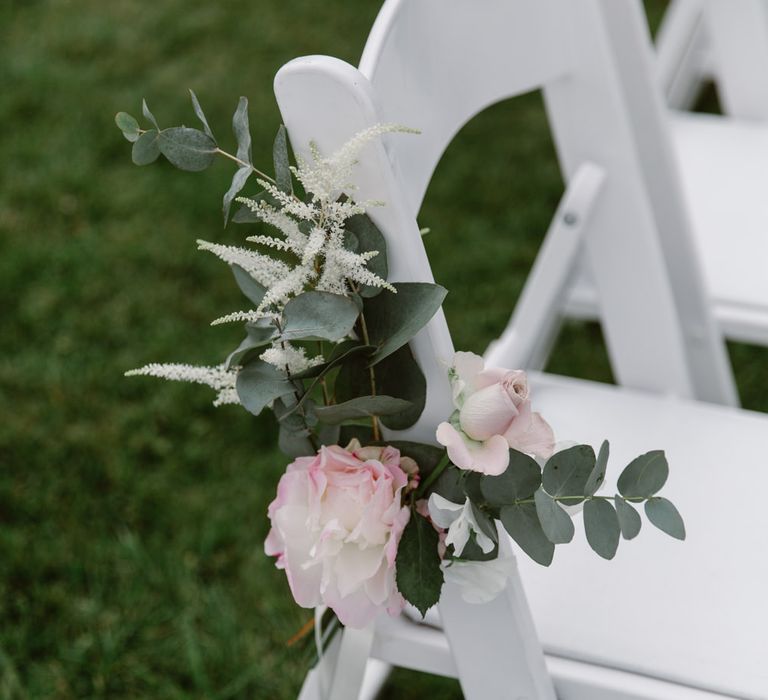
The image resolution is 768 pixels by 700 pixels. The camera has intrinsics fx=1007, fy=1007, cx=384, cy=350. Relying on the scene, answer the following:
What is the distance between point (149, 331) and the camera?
1949mm

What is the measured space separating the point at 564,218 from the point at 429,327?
1.42 ft

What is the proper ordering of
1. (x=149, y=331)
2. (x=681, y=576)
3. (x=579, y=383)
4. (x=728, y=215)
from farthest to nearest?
(x=149, y=331)
(x=728, y=215)
(x=579, y=383)
(x=681, y=576)

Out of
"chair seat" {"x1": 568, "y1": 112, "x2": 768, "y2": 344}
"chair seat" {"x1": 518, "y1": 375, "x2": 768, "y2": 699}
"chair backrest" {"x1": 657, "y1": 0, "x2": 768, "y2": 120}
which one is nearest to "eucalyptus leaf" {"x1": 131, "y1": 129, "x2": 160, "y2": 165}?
"chair seat" {"x1": 518, "y1": 375, "x2": 768, "y2": 699}

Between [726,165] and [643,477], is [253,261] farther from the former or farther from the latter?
[726,165]

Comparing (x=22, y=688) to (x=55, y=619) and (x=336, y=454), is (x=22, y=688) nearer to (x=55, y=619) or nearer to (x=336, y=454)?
(x=55, y=619)

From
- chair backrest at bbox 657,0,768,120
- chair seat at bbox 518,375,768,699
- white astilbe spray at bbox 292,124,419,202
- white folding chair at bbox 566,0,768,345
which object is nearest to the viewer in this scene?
white astilbe spray at bbox 292,124,419,202

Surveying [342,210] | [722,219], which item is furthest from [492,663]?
[722,219]

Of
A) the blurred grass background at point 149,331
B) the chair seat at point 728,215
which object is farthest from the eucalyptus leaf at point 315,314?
the blurred grass background at point 149,331

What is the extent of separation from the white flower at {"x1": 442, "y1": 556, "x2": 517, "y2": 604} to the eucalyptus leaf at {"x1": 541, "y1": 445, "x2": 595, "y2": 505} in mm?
78

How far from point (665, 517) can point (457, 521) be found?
149 mm

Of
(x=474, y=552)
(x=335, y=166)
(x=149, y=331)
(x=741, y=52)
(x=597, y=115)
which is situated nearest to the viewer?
(x=335, y=166)

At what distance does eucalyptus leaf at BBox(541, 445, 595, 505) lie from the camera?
68 centimetres

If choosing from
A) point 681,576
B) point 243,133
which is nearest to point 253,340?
point 243,133

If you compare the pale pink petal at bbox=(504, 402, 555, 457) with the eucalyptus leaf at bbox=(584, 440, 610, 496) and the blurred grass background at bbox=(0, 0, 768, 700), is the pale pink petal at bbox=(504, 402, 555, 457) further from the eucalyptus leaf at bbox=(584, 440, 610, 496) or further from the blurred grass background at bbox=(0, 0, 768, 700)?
the blurred grass background at bbox=(0, 0, 768, 700)
